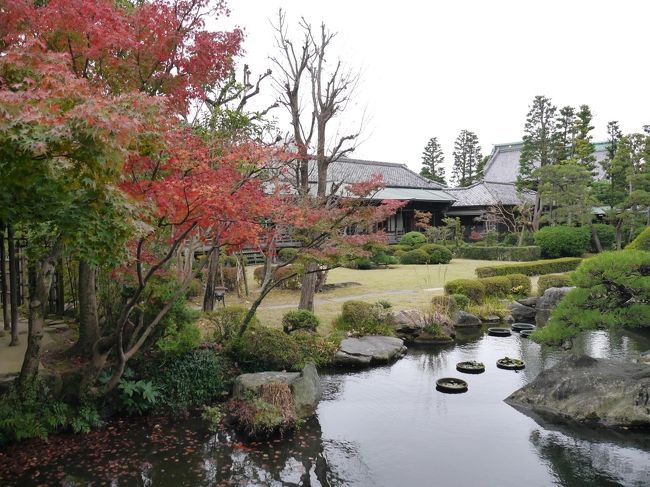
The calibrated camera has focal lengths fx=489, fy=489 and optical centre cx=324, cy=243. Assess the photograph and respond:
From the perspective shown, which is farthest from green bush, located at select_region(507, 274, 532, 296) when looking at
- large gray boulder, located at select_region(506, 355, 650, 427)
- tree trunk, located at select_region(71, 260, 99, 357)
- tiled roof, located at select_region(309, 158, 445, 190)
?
tiled roof, located at select_region(309, 158, 445, 190)

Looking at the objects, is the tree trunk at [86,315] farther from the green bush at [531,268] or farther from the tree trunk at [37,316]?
the green bush at [531,268]

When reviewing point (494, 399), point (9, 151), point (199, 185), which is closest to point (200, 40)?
point (199, 185)

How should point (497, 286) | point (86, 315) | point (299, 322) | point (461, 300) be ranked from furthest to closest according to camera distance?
1. point (497, 286)
2. point (461, 300)
3. point (299, 322)
4. point (86, 315)

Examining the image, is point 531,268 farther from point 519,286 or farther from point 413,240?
point 413,240

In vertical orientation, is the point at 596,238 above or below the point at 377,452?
above

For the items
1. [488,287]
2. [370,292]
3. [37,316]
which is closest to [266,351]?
[37,316]

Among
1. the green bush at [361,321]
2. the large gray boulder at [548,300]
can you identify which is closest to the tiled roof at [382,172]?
the large gray boulder at [548,300]

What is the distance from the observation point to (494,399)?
7.46 metres

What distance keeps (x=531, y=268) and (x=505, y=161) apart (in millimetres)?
24020

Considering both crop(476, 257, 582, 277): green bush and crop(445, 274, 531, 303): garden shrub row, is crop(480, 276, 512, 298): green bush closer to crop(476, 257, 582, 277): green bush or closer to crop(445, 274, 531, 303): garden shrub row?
crop(445, 274, 531, 303): garden shrub row

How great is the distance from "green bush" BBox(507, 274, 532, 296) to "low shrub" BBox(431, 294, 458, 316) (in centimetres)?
366

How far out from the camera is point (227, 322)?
28.2ft

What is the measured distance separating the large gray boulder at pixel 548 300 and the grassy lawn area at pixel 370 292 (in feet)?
9.43

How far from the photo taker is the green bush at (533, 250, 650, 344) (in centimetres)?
629
